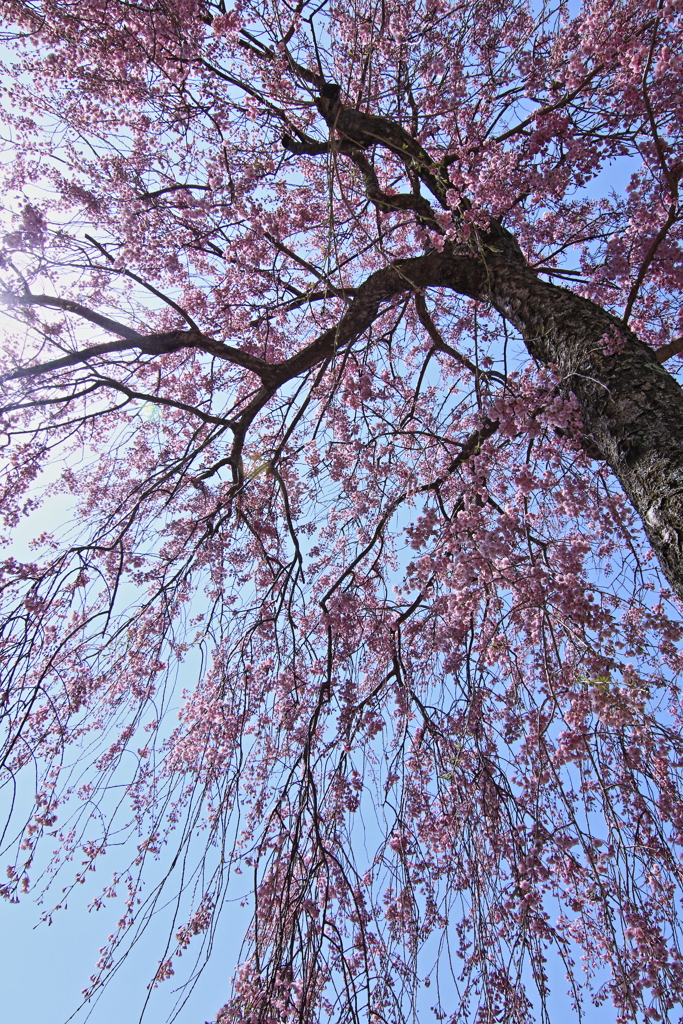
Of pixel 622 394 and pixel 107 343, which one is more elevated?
pixel 107 343

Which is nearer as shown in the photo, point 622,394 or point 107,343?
point 622,394

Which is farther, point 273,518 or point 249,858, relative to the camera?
point 273,518

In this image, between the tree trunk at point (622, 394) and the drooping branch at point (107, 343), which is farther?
the drooping branch at point (107, 343)

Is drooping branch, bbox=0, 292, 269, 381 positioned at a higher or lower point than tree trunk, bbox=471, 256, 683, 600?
higher

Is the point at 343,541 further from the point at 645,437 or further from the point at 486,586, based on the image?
the point at 645,437

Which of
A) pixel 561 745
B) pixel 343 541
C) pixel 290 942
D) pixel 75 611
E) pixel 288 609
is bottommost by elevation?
pixel 290 942

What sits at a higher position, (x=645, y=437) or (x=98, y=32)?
(x=98, y=32)

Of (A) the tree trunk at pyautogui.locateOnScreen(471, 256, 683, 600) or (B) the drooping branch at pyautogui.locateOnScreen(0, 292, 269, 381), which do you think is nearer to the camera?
(A) the tree trunk at pyautogui.locateOnScreen(471, 256, 683, 600)

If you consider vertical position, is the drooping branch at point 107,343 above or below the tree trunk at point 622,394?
above

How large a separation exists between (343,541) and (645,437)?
269 centimetres

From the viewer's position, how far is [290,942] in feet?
7.48

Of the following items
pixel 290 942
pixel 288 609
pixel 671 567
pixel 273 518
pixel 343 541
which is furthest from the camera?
pixel 343 541

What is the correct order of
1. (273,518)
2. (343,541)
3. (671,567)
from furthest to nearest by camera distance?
(343,541), (273,518), (671,567)

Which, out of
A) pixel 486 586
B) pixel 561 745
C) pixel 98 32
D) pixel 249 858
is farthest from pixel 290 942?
pixel 98 32
